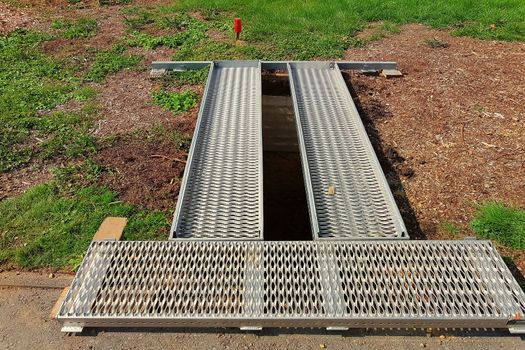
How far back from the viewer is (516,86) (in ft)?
21.6

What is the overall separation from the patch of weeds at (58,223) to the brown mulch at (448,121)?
2.88 metres

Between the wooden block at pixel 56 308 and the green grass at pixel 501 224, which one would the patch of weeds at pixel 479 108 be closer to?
the green grass at pixel 501 224

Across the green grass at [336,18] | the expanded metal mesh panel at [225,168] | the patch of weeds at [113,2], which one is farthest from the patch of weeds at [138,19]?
the expanded metal mesh panel at [225,168]

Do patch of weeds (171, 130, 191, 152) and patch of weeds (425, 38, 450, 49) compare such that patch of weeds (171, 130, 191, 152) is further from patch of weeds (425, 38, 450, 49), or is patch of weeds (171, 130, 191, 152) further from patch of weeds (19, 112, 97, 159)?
patch of weeds (425, 38, 450, 49)

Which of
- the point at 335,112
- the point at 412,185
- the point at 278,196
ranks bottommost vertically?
the point at 278,196

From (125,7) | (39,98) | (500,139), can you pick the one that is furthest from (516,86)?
(125,7)

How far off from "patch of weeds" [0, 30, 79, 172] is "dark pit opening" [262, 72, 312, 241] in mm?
3231

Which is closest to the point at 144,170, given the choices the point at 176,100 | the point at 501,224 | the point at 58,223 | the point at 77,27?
the point at 58,223

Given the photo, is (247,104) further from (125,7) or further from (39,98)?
(125,7)

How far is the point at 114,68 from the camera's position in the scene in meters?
6.96

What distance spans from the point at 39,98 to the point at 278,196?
4174 mm

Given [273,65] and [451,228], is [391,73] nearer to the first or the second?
[273,65]

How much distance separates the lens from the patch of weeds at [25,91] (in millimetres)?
5102

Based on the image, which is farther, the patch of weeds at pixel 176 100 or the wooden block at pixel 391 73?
the wooden block at pixel 391 73
